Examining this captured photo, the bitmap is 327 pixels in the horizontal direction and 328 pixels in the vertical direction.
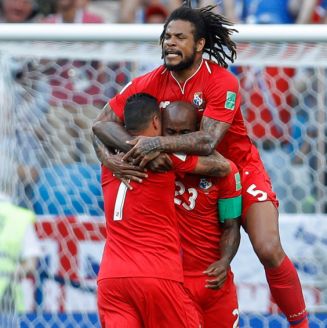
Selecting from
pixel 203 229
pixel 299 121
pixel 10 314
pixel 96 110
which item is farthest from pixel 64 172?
pixel 203 229

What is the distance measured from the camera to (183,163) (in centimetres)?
466

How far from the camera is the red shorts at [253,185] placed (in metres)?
5.07

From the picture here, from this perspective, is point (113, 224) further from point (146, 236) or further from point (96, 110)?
point (96, 110)

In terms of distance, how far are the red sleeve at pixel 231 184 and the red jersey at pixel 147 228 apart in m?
0.27

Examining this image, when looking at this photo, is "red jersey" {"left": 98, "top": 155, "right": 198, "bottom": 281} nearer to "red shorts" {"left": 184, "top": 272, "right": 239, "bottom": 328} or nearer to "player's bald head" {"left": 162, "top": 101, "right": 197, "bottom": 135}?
"player's bald head" {"left": 162, "top": 101, "right": 197, "bottom": 135}

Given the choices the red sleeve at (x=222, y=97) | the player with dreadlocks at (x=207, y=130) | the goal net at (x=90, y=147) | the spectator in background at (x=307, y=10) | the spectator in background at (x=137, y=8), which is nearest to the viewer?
the player with dreadlocks at (x=207, y=130)

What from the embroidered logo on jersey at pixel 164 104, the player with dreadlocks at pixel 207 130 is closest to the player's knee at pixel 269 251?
the player with dreadlocks at pixel 207 130

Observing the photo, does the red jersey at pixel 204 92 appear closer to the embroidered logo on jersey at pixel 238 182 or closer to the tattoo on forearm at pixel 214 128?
the tattoo on forearm at pixel 214 128

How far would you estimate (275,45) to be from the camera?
6035mm

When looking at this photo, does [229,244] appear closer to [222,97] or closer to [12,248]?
Result: [222,97]

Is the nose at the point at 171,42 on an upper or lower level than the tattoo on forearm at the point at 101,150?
upper

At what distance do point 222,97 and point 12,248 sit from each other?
7.20 ft

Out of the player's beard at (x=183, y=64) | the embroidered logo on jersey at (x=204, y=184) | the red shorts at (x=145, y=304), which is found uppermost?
the player's beard at (x=183, y=64)

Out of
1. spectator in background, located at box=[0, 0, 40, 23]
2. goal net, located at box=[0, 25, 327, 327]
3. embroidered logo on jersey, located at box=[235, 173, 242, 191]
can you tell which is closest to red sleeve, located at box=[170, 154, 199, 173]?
embroidered logo on jersey, located at box=[235, 173, 242, 191]
